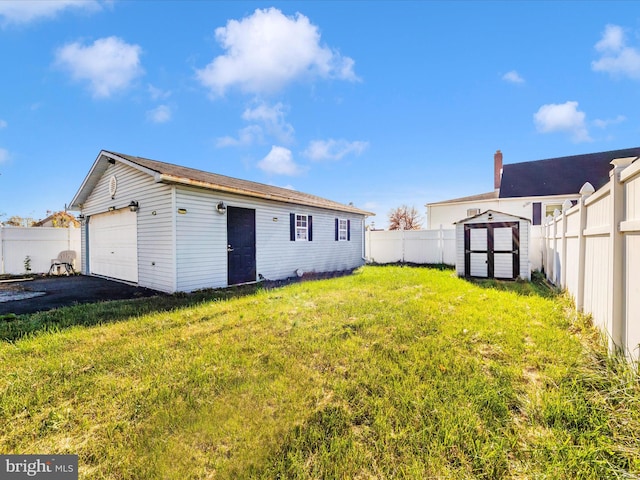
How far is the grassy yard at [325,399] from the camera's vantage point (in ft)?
5.63

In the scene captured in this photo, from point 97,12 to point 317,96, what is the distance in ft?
23.6

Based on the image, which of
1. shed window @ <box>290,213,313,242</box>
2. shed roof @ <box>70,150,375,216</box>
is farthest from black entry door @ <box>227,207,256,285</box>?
shed window @ <box>290,213,313,242</box>

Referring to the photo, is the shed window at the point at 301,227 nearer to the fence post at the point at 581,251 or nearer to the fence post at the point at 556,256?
the fence post at the point at 556,256

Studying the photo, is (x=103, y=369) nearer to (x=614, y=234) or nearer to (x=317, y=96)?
(x=614, y=234)

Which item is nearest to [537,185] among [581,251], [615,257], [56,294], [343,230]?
[343,230]

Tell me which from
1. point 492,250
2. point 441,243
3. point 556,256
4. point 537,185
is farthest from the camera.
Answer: point 537,185

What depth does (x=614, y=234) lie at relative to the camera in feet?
8.46

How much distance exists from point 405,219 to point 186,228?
1182 inches

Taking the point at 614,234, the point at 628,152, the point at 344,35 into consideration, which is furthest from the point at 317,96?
the point at 628,152

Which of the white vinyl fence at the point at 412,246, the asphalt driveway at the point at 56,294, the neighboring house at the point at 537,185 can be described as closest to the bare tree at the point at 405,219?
the neighboring house at the point at 537,185

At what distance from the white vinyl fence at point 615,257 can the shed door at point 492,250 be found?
5.05m

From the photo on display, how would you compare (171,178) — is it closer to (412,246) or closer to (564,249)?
(564,249)

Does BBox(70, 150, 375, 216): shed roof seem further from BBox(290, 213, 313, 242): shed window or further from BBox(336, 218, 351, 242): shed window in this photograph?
BBox(336, 218, 351, 242): shed window

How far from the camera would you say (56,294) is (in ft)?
22.9
